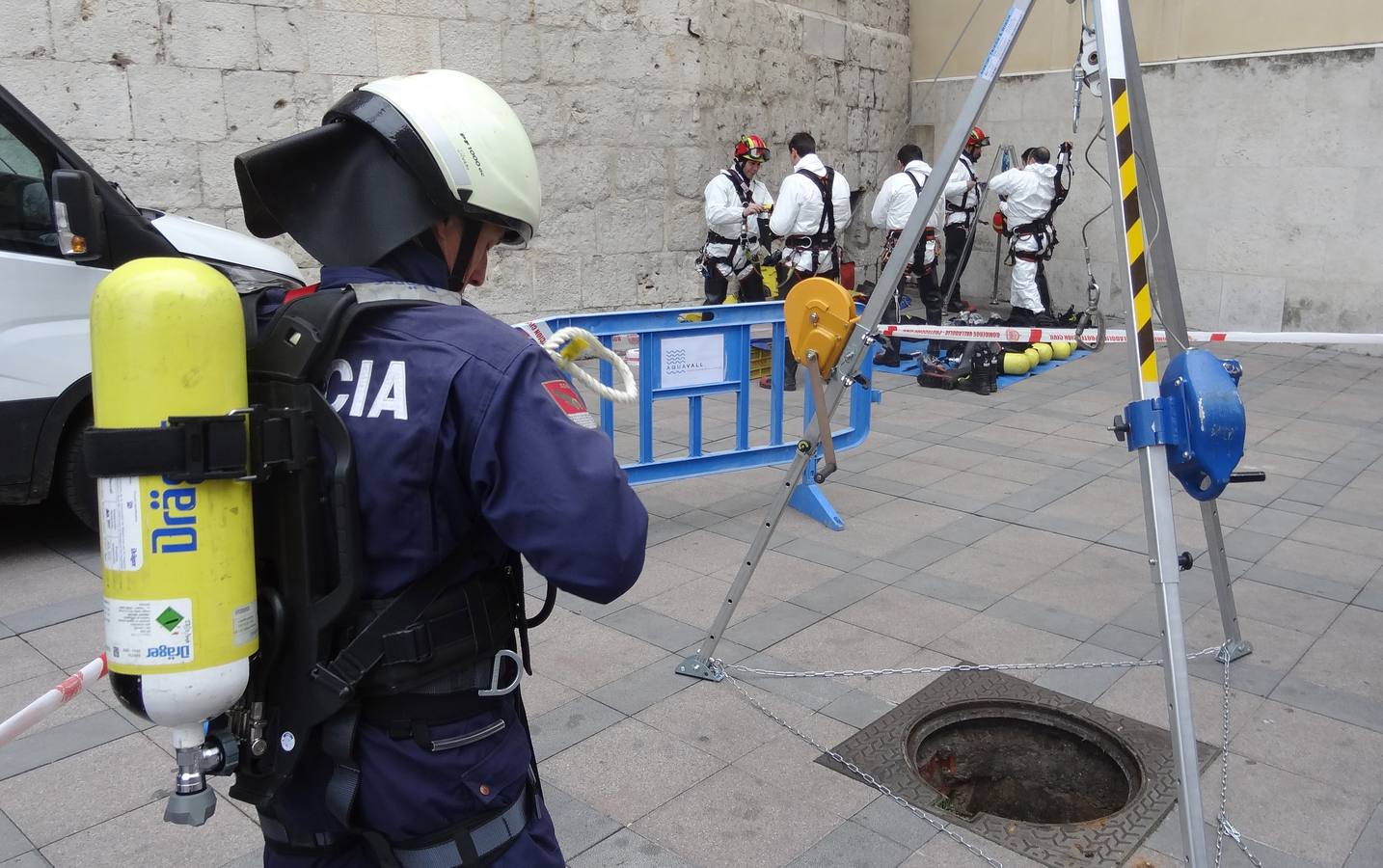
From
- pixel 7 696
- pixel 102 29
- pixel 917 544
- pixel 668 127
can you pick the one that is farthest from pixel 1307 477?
pixel 102 29

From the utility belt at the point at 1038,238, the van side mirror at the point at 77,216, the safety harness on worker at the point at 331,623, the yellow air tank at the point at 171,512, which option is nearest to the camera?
the yellow air tank at the point at 171,512

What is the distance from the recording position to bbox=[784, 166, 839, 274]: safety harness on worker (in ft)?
31.1

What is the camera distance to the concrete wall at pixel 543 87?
727 centimetres

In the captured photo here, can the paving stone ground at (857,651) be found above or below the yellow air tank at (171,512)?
below

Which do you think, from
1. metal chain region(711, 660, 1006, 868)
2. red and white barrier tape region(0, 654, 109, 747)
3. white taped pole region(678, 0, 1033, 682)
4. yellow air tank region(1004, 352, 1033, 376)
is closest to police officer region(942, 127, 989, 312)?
yellow air tank region(1004, 352, 1033, 376)

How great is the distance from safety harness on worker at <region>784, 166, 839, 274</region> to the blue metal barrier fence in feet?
12.0

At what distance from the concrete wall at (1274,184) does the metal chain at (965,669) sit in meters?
8.00

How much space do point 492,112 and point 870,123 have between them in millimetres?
12055

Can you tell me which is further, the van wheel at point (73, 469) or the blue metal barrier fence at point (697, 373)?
the blue metal barrier fence at point (697, 373)

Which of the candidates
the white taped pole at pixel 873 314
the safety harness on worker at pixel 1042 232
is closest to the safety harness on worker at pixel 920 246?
the safety harness on worker at pixel 1042 232

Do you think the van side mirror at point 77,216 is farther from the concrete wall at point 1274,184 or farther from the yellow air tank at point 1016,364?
the concrete wall at point 1274,184

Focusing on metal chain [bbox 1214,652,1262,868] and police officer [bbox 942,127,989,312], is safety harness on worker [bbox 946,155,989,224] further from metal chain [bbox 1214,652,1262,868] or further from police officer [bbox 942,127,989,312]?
metal chain [bbox 1214,652,1262,868]

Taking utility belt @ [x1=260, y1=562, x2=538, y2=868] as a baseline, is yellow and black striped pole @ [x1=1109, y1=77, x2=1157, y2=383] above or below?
above

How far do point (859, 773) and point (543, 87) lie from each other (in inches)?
287
